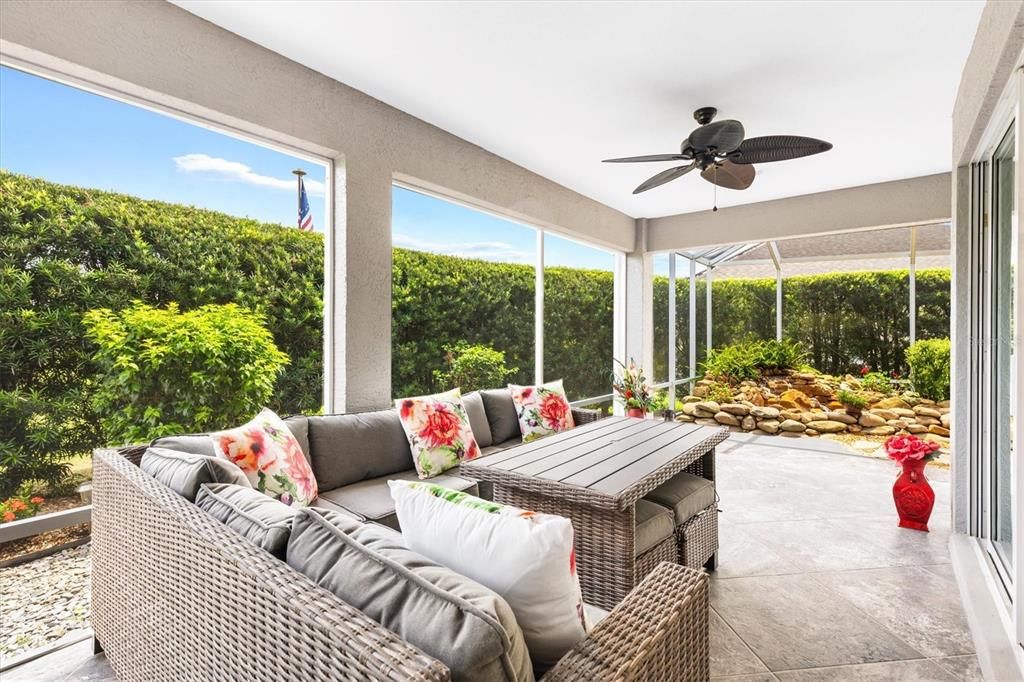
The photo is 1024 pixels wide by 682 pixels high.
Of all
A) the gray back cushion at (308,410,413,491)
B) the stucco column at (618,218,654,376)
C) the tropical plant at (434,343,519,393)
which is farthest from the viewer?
the stucco column at (618,218,654,376)

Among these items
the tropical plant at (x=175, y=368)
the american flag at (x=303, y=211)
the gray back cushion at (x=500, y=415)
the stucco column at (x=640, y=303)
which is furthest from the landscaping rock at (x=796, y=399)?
the tropical plant at (x=175, y=368)

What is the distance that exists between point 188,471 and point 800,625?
243 cm

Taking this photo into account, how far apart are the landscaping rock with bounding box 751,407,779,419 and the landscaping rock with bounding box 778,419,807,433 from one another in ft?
0.50

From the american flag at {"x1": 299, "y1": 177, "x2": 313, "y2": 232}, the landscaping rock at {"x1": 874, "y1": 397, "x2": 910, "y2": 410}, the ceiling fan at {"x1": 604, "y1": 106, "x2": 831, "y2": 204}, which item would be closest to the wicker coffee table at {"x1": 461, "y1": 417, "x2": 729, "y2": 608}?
the ceiling fan at {"x1": 604, "y1": 106, "x2": 831, "y2": 204}

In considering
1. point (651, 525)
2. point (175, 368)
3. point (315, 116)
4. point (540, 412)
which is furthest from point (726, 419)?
point (175, 368)

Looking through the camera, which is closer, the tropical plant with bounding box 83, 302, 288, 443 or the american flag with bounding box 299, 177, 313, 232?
the tropical plant with bounding box 83, 302, 288, 443

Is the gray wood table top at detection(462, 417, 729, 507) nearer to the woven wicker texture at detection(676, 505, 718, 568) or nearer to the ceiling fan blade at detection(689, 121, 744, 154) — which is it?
the woven wicker texture at detection(676, 505, 718, 568)

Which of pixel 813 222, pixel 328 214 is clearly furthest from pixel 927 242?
pixel 328 214

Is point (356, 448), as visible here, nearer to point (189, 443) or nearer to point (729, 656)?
point (189, 443)

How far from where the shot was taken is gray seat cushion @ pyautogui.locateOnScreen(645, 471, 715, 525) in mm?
2386

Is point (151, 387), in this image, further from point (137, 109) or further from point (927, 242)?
point (927, 242)

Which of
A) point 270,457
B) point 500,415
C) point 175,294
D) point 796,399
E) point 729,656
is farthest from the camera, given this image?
point 796,399

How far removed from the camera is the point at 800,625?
2.16 meters

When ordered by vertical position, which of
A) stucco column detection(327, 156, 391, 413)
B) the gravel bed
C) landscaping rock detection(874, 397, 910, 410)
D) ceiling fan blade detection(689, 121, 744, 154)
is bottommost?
the gravel bed
